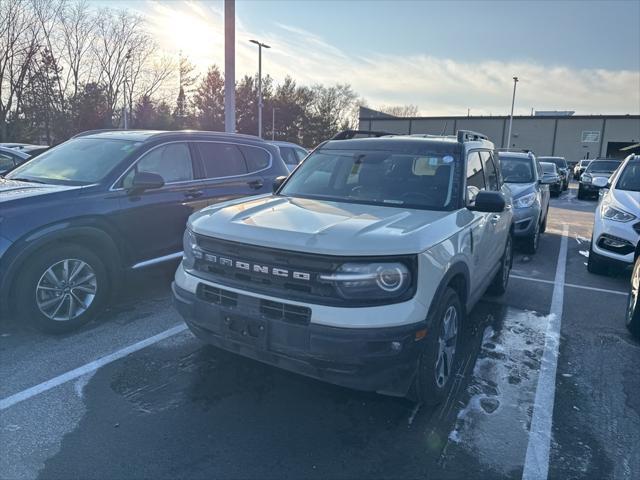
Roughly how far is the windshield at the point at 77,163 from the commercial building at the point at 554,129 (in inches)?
1977

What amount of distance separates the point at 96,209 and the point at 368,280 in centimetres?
305

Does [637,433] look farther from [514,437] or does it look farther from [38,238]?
[38,238]

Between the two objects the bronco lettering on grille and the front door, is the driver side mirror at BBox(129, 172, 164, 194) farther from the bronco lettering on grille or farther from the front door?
A: the bronco lettering on grille

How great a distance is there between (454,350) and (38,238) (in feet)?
11.6

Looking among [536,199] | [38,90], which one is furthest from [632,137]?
[38,90]

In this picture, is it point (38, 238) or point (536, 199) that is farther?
point (536, 199)

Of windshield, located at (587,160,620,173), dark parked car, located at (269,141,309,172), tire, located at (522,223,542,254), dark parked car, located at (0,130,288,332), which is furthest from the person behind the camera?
windshield, located at (587,160,620,173)

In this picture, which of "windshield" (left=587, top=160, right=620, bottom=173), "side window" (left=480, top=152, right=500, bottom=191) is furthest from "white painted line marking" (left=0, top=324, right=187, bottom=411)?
"windshield" (left=587, top=160, right=620, bottom=173)

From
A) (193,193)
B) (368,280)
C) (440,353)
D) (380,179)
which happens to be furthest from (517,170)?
(368,280)

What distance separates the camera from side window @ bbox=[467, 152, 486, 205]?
13.5 feet

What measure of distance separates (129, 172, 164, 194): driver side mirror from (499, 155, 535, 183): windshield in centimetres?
693

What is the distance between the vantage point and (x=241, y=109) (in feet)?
175

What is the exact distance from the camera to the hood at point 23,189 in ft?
13.6

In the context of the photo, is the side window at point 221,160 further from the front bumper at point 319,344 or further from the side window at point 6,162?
the side window at point 6,162
